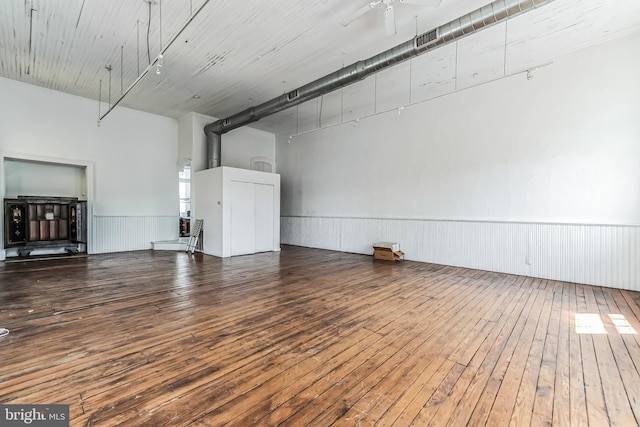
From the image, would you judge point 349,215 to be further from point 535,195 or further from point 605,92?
point 605,92

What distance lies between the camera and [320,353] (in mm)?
2408

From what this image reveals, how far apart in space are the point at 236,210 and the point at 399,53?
17.4 feet

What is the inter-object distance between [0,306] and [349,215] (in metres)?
7.17

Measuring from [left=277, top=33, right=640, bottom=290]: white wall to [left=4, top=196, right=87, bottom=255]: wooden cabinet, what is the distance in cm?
717

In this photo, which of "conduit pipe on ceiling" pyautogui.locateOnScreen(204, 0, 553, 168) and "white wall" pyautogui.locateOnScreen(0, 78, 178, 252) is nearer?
"conduit pipe on ceiling" pyautogui.locateOnScreen(204, 0, 553, 168)

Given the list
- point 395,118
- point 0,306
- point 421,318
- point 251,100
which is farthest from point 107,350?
point 395,118

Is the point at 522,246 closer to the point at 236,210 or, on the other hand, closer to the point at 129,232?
the point at 236,210

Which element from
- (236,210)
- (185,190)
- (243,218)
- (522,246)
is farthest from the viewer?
(185,190)

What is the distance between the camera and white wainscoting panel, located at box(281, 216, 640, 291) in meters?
4.70

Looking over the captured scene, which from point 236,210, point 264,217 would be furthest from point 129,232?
point 264,217

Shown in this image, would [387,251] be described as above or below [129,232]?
below

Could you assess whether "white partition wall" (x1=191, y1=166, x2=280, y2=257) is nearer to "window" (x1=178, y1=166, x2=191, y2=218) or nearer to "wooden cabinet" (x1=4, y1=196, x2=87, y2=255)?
"window" (x1=178, y1=166, x2=191, y2=218)

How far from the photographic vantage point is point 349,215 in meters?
8.70

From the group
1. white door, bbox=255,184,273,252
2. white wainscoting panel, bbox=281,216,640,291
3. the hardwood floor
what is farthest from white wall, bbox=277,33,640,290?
white door, bbox=255,184,273,252
